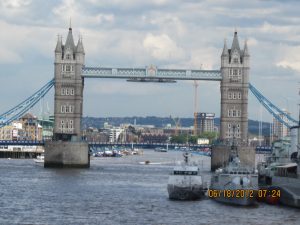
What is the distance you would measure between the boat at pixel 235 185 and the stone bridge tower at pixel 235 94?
230 ft

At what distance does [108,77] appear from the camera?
159500 millimetres

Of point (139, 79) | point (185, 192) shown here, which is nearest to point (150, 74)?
point (139, 79)

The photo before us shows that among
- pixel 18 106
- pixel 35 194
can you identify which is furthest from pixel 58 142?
pixel 35 194

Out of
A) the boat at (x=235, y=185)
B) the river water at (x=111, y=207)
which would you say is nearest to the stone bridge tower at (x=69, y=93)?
the river water at (x=111, y=207)

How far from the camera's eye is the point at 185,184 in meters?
93.6

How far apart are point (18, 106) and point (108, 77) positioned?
2059 centimetres

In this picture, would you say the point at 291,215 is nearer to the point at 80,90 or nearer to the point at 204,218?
the point at 204,218

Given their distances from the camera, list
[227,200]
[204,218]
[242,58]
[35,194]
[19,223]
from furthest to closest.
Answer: [242,58] < [35,194] < [227,200] < [204,218] < [19,223]

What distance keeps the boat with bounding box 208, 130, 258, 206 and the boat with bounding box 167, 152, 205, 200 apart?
4.67 ft

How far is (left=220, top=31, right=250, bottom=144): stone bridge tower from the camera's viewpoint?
16288cm

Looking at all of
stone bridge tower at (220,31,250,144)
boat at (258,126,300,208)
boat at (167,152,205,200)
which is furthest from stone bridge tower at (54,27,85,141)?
boat at (167,152,205,200)

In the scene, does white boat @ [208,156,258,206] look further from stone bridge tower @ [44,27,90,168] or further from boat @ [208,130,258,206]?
stone bridge tower @ [44,27,90,168]

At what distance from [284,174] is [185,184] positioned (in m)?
8.50

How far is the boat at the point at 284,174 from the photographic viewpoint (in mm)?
86688
